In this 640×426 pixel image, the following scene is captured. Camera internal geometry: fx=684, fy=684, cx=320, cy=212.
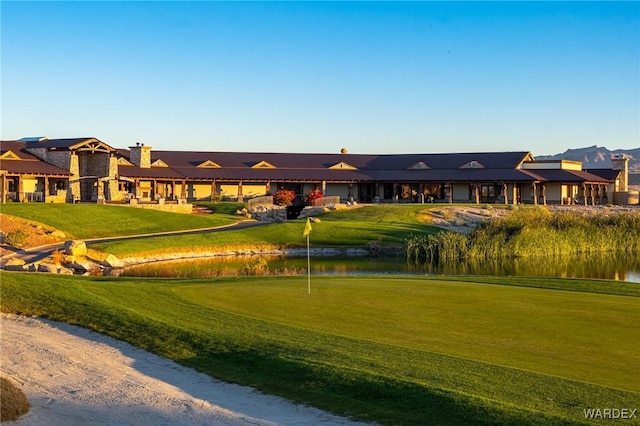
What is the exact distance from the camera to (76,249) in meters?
31.2

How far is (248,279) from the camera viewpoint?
68.0 ft

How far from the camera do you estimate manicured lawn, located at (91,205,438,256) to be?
3644 centimetres

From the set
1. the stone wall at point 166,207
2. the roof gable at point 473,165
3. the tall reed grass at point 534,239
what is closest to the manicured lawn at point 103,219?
the stone wall at point 166,207

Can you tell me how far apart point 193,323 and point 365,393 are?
5.14 m

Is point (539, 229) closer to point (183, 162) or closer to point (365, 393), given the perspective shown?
point (365, 393)

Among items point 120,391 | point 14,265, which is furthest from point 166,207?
point 120,391

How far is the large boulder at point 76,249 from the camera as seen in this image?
3104cm

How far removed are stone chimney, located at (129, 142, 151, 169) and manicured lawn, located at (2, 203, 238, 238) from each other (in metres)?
16.8

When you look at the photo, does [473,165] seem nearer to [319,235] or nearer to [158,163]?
[319,235]

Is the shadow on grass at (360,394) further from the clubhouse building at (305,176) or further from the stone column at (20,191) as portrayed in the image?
the clubhouse building at (305,176)

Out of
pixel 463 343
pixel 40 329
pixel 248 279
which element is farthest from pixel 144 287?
pixel 463 343

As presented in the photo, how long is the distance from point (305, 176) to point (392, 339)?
54004 mm

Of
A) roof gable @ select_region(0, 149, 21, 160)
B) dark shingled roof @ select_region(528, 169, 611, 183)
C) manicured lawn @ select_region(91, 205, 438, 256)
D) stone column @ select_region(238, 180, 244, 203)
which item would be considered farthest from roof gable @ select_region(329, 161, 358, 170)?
roof gable @ select_region(0, 149, 21, 160)

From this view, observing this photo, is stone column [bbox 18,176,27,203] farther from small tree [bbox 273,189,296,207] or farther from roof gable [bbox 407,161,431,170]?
roof gable [bbox 407,161,431,170]
